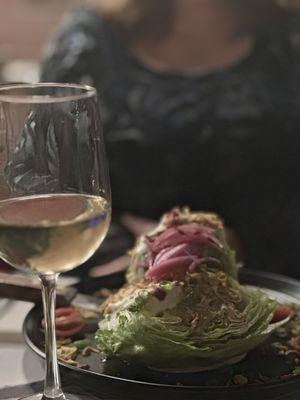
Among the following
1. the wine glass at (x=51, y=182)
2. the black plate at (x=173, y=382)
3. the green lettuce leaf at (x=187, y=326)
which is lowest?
the black plate at (x=173, y=382)

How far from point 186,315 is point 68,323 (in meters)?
0.19

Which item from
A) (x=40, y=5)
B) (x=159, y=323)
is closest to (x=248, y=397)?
(x=159, y=323)

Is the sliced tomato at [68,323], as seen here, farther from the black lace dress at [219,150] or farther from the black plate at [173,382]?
the black lace dress at [219,150]

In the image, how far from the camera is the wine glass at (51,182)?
752 millimetres

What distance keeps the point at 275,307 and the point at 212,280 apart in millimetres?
93

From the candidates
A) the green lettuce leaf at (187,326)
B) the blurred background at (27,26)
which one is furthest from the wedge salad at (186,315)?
the blurred background at (27,26)

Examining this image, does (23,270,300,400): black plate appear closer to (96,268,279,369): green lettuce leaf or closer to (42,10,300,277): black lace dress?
(96,268,279,369): green lettuce leaf

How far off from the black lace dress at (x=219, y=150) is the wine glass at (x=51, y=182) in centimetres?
125

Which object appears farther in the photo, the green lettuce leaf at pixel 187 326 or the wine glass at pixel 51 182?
the green lettuce leaf at pixel 187 326

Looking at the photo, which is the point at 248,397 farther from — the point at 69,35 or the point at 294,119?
the point at 69,35

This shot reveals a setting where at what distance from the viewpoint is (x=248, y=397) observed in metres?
0.83

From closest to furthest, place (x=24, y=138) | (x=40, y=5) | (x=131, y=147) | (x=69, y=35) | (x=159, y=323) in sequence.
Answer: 1. (x=24, y=138)
2. (x=159, y=323)
3. (x=131, y=147)
4. (x=69, y=35)
5. (x=40, y=5)

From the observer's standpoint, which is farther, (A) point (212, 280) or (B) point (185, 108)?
(B) point (185, 108)

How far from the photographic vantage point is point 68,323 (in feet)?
3.35
